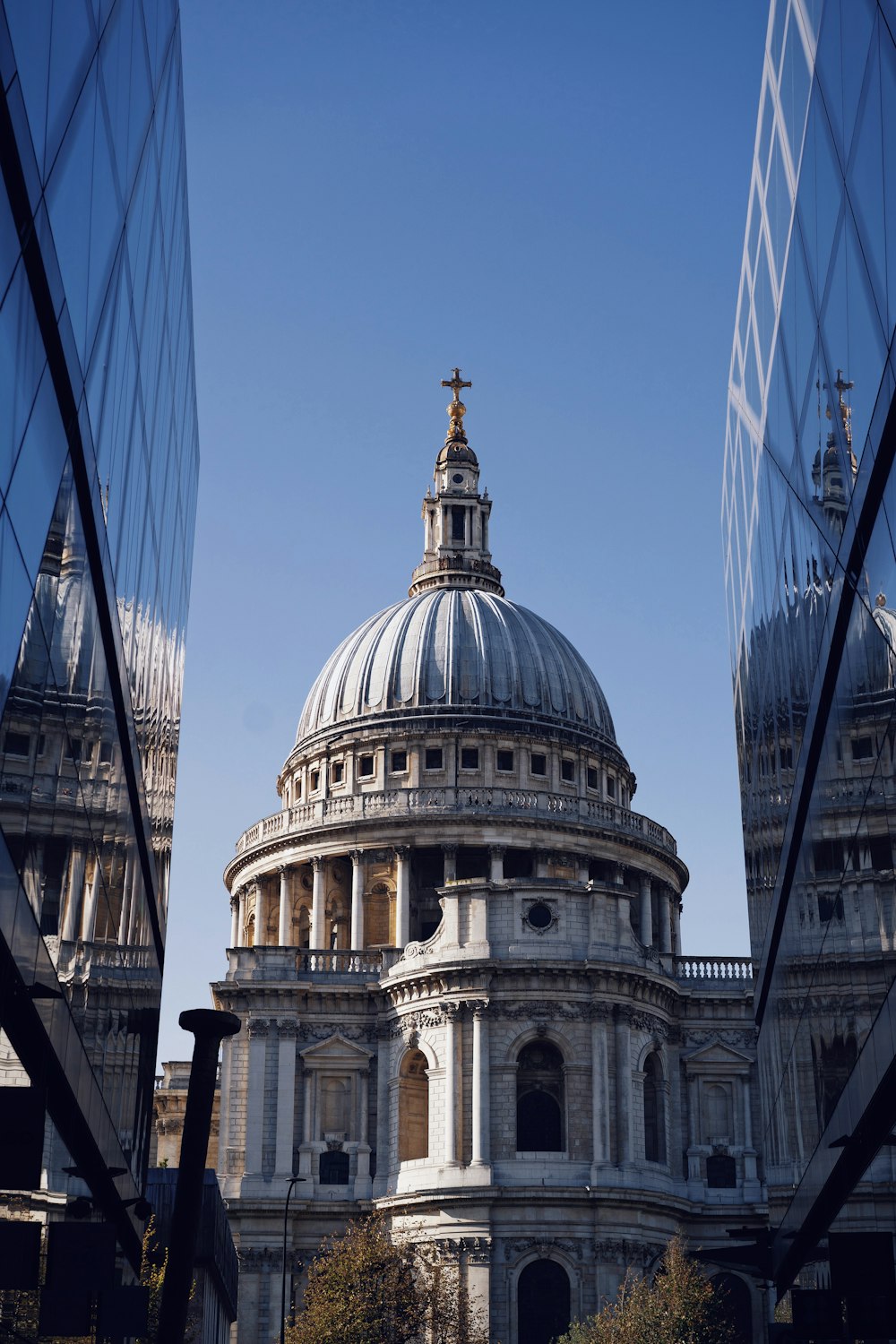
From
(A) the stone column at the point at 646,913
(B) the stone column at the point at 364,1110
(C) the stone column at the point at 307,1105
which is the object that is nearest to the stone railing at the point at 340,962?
(C) the stone column at the point at 307,1105

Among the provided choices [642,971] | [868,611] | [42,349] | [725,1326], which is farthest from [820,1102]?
[642,971]

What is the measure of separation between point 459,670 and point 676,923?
1880 centimetres

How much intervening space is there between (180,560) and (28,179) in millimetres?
25872

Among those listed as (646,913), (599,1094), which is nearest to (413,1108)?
(599,1094)

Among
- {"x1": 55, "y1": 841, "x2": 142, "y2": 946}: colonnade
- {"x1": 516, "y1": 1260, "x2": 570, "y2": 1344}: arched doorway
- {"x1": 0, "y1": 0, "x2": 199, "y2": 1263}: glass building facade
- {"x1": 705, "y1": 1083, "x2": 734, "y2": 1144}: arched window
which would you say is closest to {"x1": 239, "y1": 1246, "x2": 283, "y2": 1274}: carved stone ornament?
{"x1": 516, "y1": 1260, "x2": 570, "y2": 1344}: arched doorway

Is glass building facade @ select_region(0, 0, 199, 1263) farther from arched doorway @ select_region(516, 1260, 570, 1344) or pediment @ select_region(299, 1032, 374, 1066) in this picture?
pediment @ select_region(299, 1032, 374, 1066)

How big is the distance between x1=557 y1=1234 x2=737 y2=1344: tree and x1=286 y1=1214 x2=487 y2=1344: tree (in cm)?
421

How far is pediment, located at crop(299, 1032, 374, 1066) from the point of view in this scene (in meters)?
A: 80.1

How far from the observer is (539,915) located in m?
77.8

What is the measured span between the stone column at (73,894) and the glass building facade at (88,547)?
8 cm

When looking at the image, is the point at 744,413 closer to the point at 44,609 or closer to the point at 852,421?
the point at 852,421

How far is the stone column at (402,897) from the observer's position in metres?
91.3

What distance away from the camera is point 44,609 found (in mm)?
21906

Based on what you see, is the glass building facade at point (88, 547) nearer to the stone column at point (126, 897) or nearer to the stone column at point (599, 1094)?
the stone column at point (126, 897)
